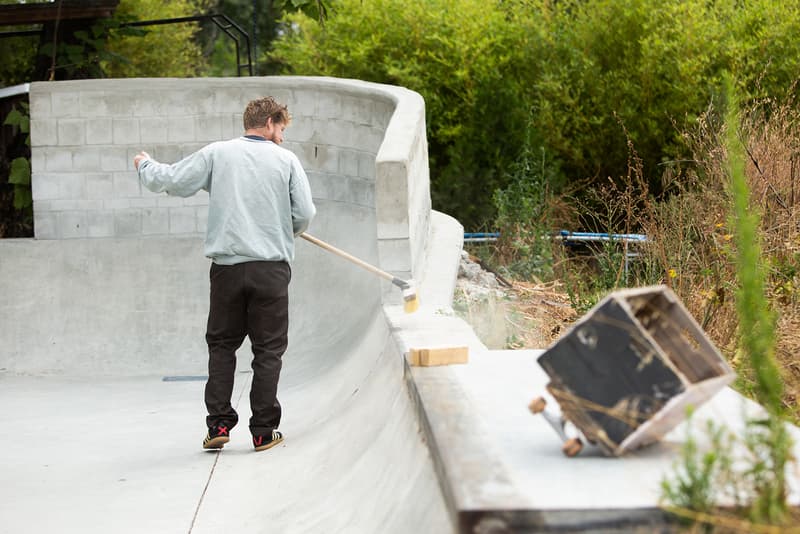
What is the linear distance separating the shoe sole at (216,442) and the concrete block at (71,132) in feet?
18.2

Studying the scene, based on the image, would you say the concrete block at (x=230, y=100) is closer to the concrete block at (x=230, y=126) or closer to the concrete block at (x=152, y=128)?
the concrete block at (x=230, y=126)

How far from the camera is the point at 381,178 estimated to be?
6.57 meters

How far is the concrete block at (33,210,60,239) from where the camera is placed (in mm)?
10695

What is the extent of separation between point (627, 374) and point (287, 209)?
9.90 ft

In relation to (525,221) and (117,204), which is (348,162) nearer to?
(525,221)

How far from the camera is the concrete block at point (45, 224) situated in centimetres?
1070

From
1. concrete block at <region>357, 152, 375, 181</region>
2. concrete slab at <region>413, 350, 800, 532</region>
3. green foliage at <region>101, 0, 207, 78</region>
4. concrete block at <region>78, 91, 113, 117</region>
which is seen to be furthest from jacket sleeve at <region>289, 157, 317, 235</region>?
green foliage at <region>101, 0, 207, 78</region>

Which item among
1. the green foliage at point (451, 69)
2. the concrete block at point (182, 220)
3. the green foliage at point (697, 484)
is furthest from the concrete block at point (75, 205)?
the green foliage at point (697, 484)

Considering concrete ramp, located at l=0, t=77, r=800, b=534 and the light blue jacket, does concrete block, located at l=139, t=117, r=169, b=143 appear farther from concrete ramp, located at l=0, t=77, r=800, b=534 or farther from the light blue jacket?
the light blue jacket

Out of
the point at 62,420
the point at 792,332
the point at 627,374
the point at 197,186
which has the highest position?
the point at 197,186

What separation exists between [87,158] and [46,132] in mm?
490

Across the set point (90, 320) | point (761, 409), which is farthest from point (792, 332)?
point (90, 320)

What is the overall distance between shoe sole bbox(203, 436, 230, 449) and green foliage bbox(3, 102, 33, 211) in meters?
5.88

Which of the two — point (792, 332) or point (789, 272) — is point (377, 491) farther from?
point (789, 272)
